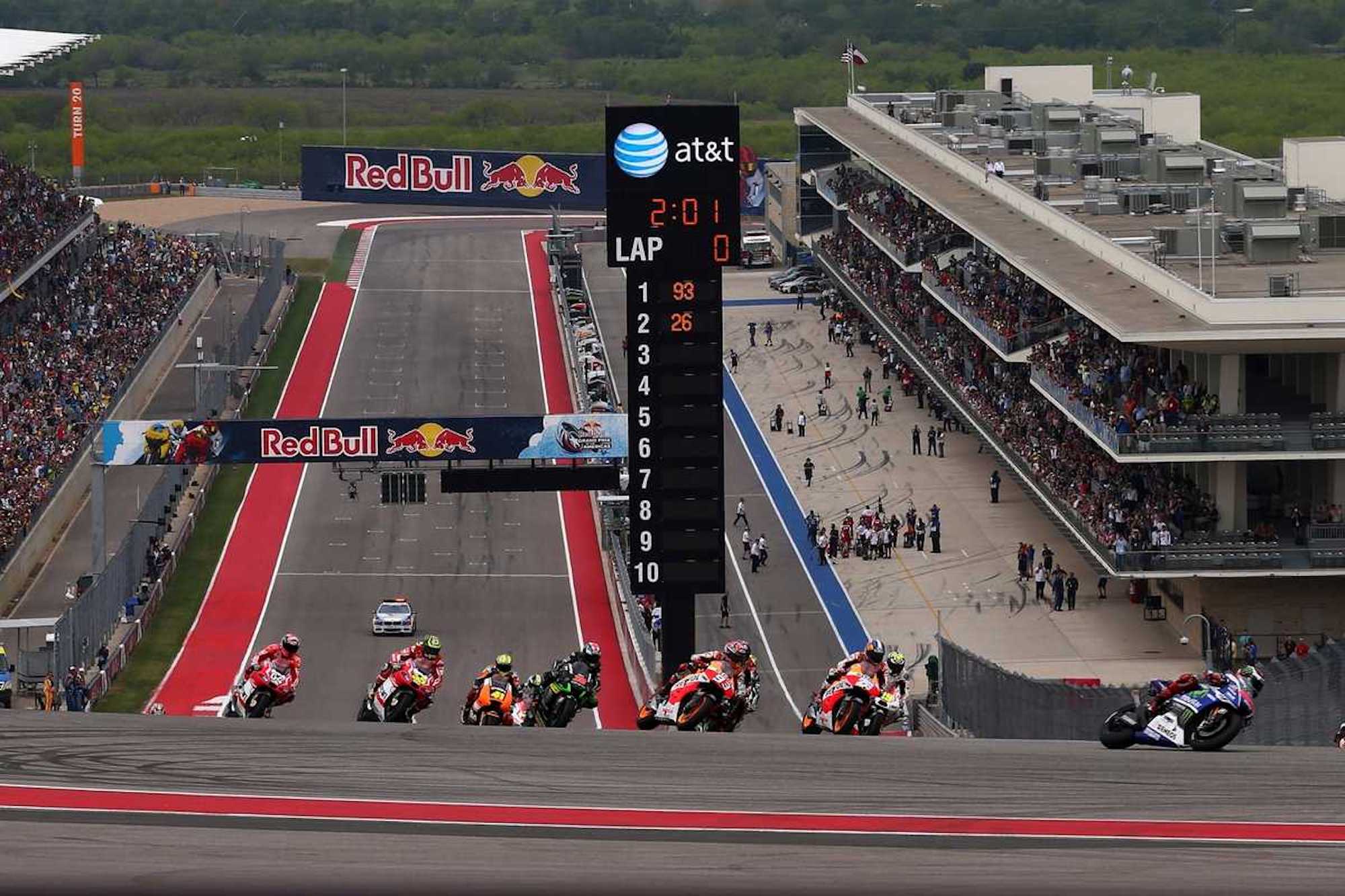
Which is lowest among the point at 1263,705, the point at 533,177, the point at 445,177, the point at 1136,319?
the point at 1263,705

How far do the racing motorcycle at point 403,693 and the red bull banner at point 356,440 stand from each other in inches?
1321

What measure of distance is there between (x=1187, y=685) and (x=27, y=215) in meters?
62.6

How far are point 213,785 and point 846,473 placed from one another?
163ft

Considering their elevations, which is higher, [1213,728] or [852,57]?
[852,57]

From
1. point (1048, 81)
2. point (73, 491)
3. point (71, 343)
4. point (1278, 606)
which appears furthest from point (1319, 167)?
point (71, 343)

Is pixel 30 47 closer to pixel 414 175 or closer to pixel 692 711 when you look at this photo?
pixel 414 175

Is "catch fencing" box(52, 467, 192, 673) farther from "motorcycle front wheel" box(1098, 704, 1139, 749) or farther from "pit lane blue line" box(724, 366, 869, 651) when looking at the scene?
"motorcycle front wheel" box(1098, 704, 1139, 749)

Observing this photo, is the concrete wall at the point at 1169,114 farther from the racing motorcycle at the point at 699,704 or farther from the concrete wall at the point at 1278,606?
the racing motorcycle at the point at 699,704

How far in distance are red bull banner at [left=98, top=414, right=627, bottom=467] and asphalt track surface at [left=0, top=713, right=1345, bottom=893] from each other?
36.9 meters

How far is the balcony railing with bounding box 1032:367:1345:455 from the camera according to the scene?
5128 centimetres

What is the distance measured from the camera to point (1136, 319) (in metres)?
54.0

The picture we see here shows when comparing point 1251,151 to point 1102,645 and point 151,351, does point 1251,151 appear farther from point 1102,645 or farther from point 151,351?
point 1102,645

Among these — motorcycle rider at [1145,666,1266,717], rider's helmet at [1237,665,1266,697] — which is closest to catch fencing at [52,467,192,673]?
motorcycle rider at [1145,666,1266,717]

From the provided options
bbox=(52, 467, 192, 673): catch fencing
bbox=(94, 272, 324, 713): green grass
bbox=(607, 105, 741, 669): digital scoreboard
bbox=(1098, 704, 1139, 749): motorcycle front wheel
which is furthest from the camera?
bbox=(94, 272, 324, 713): green grass
